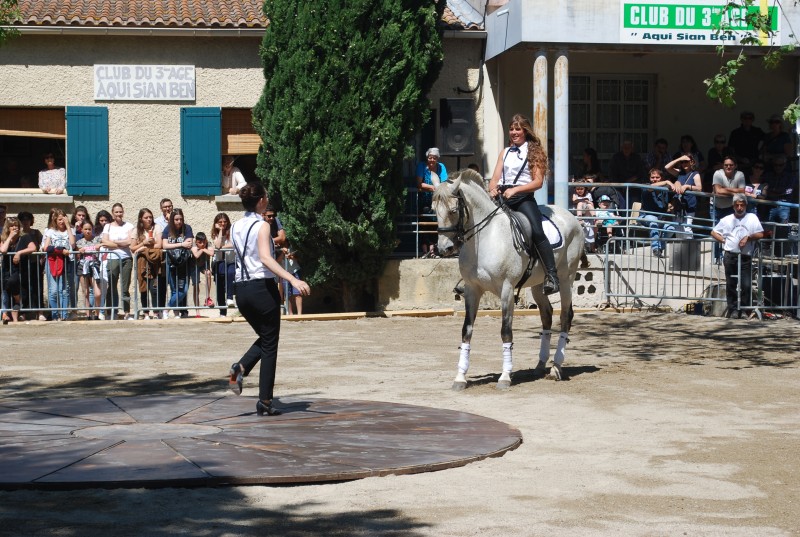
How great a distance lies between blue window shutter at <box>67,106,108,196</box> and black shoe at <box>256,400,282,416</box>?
42.1 ft

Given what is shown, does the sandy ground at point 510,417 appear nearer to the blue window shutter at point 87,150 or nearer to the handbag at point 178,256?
the handbag at point 178,256

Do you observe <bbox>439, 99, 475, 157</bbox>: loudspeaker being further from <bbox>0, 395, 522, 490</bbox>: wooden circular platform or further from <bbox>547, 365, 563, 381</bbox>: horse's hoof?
<bbox>0, 395, 522, 490</bbox>: wooden circular platform

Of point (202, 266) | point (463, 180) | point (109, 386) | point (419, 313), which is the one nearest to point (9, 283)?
point (202, 266)

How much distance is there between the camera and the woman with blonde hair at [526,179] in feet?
42.2

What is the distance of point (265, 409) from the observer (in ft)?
33.5

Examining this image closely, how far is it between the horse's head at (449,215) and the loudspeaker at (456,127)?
9.98 meters

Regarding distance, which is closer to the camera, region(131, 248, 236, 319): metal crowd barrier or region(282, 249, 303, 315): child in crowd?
region(131, 248, 236, 319): metal crowd barrier

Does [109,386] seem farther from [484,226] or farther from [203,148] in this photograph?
[203,148]

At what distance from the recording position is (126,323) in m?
19.0

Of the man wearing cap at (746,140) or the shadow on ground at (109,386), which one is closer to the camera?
the shadow on ground at (109,386)

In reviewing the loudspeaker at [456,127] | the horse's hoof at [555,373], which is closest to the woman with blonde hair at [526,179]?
the horse's hoof at [555,373]

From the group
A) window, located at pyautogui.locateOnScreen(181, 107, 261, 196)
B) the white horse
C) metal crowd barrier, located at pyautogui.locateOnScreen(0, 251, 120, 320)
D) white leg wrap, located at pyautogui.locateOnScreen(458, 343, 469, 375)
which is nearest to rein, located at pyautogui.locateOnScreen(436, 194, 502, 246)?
the white horse

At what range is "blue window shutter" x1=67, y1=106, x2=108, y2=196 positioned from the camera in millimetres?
22109

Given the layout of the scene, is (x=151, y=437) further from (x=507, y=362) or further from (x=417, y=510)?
(x=507, y=362)
